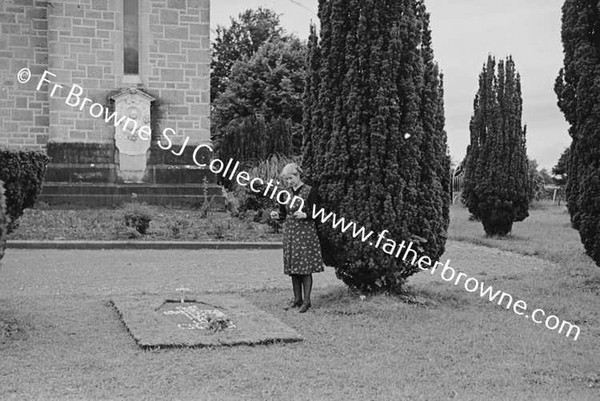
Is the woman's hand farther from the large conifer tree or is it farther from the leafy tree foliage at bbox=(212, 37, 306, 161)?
the leafy tree foliage at bbox=(212, 37, 306, 161)

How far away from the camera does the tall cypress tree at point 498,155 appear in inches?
682

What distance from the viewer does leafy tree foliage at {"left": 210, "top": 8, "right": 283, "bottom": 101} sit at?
42.6m

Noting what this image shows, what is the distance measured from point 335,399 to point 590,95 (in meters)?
5.76

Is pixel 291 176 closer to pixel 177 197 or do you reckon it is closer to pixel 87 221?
pixel 87 221

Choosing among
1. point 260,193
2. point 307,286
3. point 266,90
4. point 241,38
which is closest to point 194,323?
point 307,286

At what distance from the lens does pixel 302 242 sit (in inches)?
305

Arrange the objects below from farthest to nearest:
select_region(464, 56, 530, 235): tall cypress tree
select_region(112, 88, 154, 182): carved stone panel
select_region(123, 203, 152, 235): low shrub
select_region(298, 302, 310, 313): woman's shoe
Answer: select_region(112, 88, 154, 182): carved stone panel < select_region(464, 56, 530, 235): tall cypress tree < select_region(123, 203, 152, 235): low shrub < select_region(298, 302, 310, 313): woman's shoe

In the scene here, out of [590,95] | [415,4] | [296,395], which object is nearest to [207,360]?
[296,395]

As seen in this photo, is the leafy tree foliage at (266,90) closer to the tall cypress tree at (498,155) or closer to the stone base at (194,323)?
the tall cypress tree at (498,155)

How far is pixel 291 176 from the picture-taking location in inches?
309

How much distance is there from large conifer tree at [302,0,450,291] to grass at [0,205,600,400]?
0.57m

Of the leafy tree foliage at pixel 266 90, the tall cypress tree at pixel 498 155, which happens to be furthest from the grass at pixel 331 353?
the leafy tree foliage at pixel 266 90

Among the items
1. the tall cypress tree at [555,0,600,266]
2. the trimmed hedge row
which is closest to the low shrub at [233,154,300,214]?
the tall cypress tree at [555,0,600,266]

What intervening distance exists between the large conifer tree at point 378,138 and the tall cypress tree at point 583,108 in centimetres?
190
